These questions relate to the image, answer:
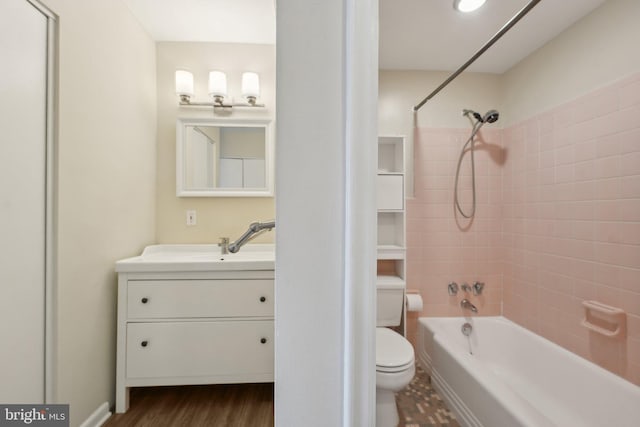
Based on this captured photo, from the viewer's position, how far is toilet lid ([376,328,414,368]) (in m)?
1.28

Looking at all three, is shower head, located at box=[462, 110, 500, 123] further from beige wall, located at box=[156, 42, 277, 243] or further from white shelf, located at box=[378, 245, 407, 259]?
beige wall, located at box=[156, 42, 277, 243]

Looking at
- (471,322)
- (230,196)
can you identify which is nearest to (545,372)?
(471,322)

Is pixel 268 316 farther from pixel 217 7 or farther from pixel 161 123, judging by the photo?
pixel 217 7

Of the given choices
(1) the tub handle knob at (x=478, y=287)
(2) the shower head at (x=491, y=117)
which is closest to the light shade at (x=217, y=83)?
(2) the shower head at (x=491, y=117)

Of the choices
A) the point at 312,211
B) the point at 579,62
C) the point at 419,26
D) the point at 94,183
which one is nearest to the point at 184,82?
the point at 94,183

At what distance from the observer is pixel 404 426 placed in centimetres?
137

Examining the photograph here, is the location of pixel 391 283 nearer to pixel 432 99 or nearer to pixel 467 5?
pixel 432 99

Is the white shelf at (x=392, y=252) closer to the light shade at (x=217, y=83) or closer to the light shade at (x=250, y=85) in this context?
the light shade at (x=250, y=85)

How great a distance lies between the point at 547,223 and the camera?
163cm

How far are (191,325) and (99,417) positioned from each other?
617 mm

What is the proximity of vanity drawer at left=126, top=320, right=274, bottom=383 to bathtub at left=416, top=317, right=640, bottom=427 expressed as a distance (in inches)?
40.1

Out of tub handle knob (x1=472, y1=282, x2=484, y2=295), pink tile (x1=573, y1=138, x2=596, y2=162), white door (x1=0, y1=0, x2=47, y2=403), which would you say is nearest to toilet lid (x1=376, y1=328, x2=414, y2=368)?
tub handle knob (x1=472, y1=282, x2=484, y2=295)

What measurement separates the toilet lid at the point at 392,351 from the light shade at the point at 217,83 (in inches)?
75.6

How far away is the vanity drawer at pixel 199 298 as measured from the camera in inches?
56.9
